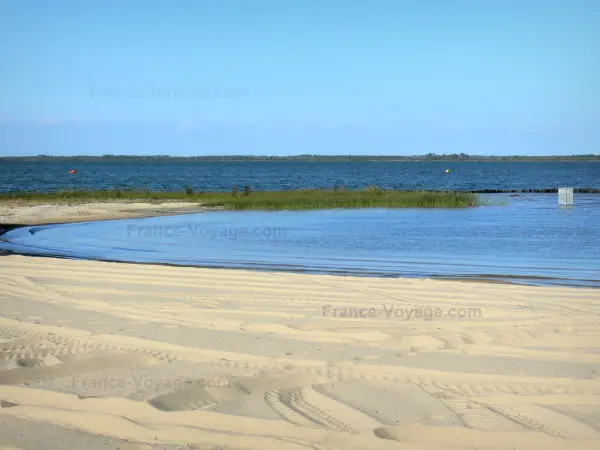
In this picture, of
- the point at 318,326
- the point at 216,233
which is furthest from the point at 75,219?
the point at 318,326

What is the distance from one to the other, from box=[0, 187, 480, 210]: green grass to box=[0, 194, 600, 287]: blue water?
459 cm

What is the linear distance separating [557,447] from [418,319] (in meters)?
4.52

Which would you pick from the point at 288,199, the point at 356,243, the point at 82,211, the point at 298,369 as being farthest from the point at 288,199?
the point at 298,369

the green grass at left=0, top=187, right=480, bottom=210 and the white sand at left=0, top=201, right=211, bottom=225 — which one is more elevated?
the green grass at left=0, top=187, right=480, bottom=210

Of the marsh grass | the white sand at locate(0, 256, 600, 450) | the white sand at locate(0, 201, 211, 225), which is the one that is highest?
the marsh grass

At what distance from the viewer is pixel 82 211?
35.5m

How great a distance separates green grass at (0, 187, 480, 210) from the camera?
40.5 m

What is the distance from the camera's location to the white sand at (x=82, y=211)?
3178cm

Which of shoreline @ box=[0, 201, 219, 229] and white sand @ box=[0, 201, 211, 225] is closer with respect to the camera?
shoreline @ box=[0, 201, 219, 229]

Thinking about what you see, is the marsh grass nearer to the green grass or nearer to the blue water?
the green grass

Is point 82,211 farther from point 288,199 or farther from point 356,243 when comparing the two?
point 356,243

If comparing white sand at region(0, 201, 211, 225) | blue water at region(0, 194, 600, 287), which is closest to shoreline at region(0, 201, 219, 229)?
white sand at region(0, 201, 211, 225)

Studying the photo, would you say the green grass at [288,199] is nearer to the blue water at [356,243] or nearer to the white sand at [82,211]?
the white sand at [82,211]

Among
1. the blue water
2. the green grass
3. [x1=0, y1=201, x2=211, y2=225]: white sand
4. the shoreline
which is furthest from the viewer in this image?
the green grass
